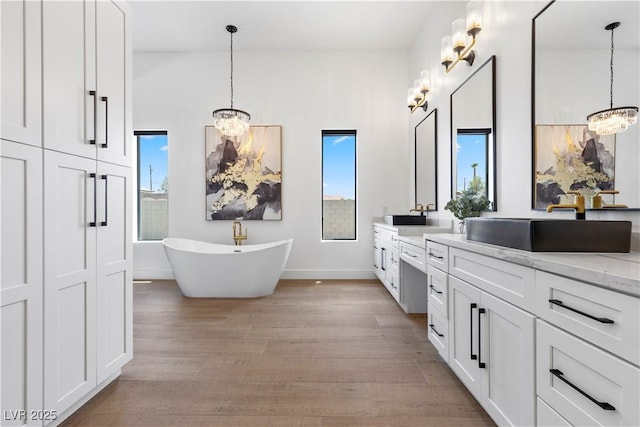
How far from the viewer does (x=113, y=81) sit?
6.01ft

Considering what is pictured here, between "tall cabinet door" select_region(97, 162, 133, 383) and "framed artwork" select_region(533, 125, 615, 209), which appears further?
"tall cabinet door" select_region(97, 162, 133, 383)

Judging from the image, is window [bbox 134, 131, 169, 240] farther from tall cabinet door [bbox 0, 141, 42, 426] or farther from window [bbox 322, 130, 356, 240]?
tall cabinet door [bbox 0, 141, 42, 426]

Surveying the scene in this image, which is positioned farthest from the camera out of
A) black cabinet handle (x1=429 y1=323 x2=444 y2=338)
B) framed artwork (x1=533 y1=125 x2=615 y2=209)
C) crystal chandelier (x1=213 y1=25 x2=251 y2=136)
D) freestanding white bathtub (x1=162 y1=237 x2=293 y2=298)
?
crystal chandelier (x1=213 y1=25 x2=251 y2=136)

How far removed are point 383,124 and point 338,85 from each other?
0.87 meters

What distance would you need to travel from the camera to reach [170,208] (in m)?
4.78

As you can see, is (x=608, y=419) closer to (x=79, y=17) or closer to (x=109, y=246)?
(x=109, y=246)

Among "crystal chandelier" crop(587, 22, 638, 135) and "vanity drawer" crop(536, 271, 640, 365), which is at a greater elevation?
"crystal chandelier" crop(587, 22, 638, 135)

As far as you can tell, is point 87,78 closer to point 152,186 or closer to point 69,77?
point 69,77

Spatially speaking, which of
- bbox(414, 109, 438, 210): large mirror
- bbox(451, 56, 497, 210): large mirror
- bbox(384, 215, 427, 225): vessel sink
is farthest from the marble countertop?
bbox(414, 109, 438, 210): large mirror

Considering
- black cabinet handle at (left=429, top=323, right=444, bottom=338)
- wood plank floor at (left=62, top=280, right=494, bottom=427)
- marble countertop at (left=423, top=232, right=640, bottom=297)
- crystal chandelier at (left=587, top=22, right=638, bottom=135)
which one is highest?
crystal chandelier at (left=587, top=22, right=638, bottom=135)

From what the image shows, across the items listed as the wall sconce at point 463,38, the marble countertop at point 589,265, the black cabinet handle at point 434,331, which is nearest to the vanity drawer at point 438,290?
the black cabinet handle at point 434,331

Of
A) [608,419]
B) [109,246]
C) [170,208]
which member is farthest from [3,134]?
[170,208]

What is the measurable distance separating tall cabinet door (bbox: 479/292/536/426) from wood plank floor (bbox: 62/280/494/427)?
0.28 meters

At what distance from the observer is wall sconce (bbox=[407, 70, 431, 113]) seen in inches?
147
